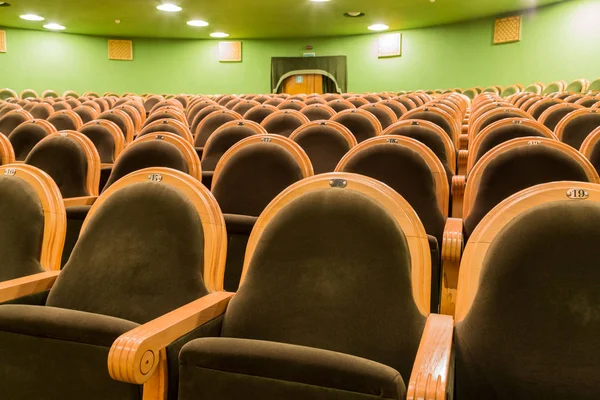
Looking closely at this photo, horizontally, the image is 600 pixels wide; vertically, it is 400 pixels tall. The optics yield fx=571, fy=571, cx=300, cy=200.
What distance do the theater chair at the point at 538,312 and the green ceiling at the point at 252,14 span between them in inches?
339

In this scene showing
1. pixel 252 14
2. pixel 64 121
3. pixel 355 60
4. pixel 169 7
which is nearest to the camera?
pixel 64 121

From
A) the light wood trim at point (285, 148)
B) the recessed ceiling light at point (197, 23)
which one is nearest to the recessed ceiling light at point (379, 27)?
the recessed ceiling light at point (197, 23)

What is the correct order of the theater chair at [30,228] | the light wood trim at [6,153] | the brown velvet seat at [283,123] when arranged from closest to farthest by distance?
the theater chair at [30,228] < the light wood trim at [6,153] < the brown velvet seat at [283,123]

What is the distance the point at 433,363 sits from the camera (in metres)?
0.85

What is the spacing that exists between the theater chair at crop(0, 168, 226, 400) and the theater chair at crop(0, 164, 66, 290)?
4.9 inches

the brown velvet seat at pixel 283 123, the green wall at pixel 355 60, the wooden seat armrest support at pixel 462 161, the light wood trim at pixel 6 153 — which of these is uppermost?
the green wall at pixel 355 60

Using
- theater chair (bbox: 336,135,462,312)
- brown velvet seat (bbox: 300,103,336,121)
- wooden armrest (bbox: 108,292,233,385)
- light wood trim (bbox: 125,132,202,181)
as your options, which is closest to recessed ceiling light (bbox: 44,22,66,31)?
brown velvet seat (bbox: 300,103,336,121)

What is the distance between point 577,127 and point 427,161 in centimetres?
159

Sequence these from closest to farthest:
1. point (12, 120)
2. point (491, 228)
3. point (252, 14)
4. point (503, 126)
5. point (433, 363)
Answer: point (433, 363) → point (491, 228) → point (503, 126) → point (12, 120) → point (252, 14)

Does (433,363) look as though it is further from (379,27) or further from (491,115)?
(379,27)

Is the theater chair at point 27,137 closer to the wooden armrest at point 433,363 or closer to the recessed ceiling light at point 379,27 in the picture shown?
the wooden armrest at point 433,363

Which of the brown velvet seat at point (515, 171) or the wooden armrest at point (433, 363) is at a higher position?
the brown velvet seat at point (515, 171)

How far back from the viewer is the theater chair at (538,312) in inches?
35.7

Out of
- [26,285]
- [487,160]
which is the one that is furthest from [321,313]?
[487,160]
